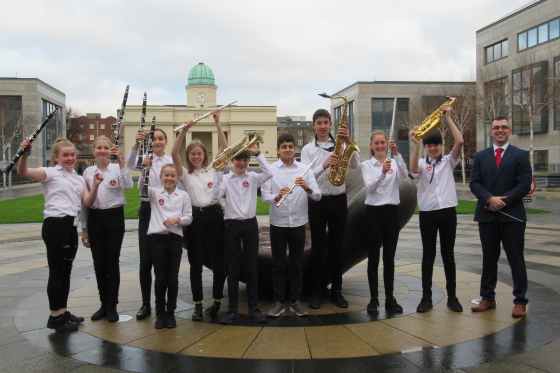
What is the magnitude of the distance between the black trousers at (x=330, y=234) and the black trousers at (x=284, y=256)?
274 millimetres

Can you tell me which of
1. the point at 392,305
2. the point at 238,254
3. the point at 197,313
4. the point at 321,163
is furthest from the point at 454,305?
the point at 197,313

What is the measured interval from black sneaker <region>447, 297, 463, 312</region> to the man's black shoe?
374 cm

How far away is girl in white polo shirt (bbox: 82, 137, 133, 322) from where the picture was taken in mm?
5605

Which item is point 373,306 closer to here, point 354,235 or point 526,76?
point 354,235

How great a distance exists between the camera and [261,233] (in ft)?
26.2

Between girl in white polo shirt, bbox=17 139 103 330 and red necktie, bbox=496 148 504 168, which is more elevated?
red necktie, bbox=496 148 504 168

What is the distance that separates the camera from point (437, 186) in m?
5.98

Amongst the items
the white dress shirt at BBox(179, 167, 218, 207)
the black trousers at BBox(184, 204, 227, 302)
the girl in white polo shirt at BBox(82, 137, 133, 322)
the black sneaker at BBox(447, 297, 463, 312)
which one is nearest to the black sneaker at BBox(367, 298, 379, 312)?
the black sneaker at BBox(447, 297, 463, 312)

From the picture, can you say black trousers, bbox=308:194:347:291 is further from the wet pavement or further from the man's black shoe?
the man's black shoe

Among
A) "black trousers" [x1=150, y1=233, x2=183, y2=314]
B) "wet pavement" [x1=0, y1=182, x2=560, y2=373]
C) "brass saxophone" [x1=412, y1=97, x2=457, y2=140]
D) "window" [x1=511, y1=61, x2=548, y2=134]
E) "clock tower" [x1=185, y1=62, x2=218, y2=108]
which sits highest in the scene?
"clock tower" [x1=185, y1=62, x2=218, y2=108]

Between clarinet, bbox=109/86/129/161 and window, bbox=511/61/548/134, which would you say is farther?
window, bbox=511/61/548/134

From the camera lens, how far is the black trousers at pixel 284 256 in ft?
18.9

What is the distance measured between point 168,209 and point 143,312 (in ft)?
4.36

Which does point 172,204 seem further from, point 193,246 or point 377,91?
point 377,91
